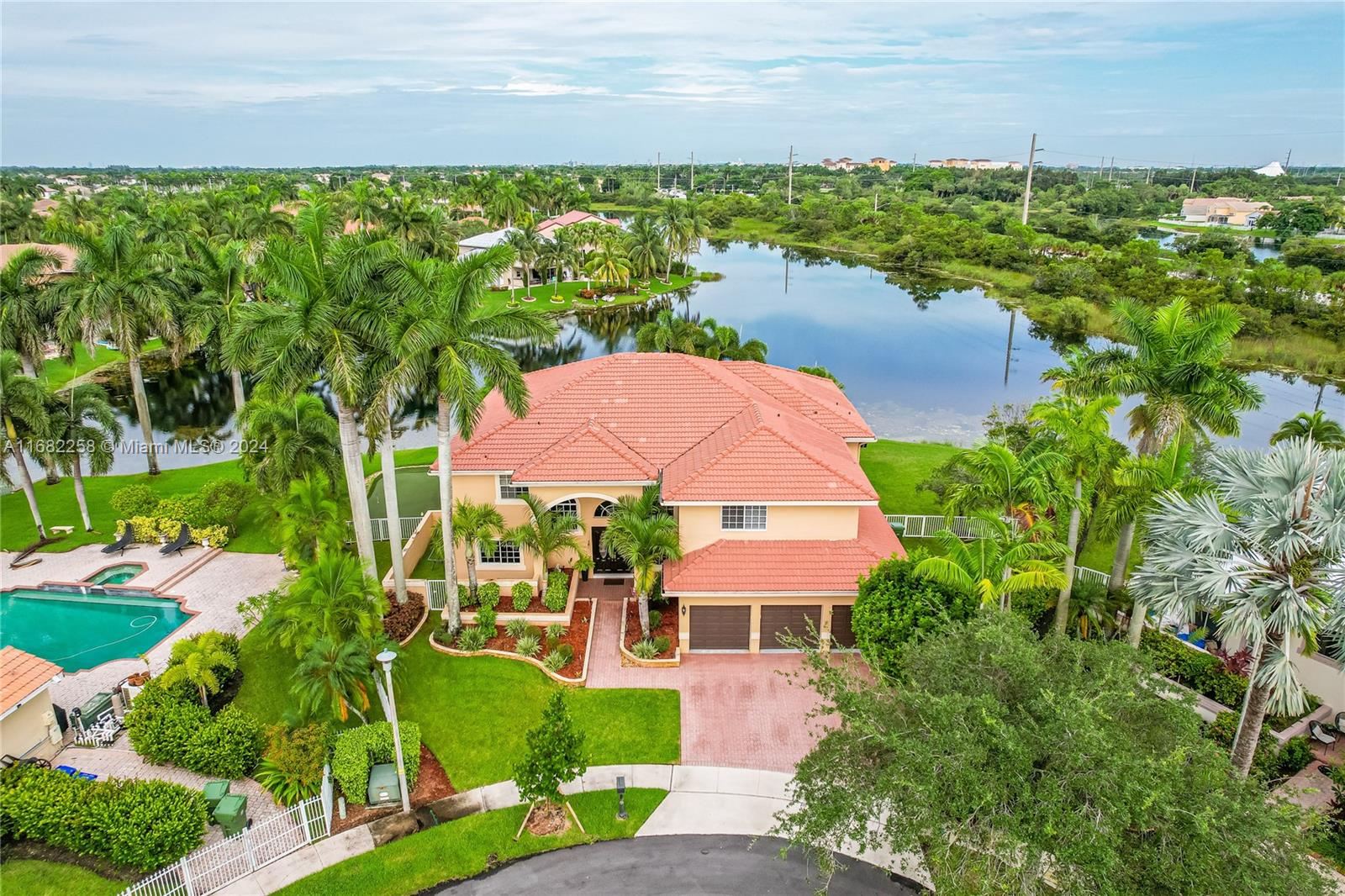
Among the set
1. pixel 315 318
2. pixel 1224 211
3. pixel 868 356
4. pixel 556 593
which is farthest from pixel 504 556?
pixel 1224 211

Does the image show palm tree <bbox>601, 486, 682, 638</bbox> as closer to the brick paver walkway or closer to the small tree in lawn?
the brick paver walkway

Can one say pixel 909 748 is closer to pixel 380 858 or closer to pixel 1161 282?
pixel 380 858

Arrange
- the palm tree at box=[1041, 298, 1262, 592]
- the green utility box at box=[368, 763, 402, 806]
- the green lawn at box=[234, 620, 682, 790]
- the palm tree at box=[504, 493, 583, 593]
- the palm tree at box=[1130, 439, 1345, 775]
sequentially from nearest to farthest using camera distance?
1. the palm tree at box=[1130, 439, 1345, 775]
2. the green utility box at box=[368, 763, 402, 806]
3. the green lawn at box=[234, 620, 682, 790]
4. the palm tree at box=[1041, 298, 1262, 592]
5. the palm tree at box=[504, 493, 583, 593]

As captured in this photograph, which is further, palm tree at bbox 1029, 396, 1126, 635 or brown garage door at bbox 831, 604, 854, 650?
brown garage door at bbox 831, 604, 854, 650

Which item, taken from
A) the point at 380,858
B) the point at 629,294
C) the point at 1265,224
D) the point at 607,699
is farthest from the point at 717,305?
the point at 1265,224

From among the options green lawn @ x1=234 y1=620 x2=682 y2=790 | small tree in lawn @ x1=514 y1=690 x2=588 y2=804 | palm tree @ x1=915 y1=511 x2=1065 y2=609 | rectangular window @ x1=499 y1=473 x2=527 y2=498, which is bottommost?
green lawn @ x1=234 y1=620 x2=682 y2=790

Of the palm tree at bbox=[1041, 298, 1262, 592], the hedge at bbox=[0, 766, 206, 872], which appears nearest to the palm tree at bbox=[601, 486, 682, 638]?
the hedge at bbox=[0, 766, 206, 872]
